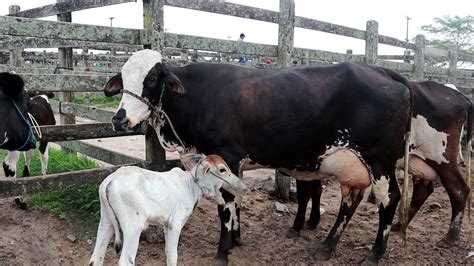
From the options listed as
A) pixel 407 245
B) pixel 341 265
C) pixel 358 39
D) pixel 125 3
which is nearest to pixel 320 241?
pixel 341 265

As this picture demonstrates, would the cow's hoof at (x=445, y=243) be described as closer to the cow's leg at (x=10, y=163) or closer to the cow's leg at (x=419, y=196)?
the cow's leg at (x=419, y=196)

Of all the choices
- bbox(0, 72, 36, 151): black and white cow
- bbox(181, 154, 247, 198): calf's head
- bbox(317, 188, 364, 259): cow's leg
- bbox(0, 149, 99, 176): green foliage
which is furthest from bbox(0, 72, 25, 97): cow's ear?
bbox(317, 188, 364, 259): cow's leg

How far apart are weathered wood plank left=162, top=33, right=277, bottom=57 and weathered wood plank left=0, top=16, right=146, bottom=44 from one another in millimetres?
336

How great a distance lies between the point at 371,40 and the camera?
7688 mm

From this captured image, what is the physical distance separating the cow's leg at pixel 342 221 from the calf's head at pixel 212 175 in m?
1.29

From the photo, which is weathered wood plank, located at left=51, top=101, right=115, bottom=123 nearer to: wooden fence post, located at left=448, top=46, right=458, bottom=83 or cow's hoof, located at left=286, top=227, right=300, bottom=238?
cow's hoof, located at left=286, top=227, right=300, bottom=238

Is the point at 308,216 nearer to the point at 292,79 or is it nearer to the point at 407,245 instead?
the point at 407,245

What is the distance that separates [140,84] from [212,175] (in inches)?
38.4

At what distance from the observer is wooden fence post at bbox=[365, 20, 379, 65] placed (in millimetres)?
7672

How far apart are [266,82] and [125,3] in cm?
178

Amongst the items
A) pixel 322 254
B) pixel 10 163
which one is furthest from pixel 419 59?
pixel 10 163

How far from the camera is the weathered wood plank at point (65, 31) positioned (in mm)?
3686

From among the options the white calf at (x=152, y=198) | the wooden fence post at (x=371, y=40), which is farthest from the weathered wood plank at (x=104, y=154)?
the wooden fence post at (x=371, y=40)

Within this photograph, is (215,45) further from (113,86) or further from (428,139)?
(428,139)
